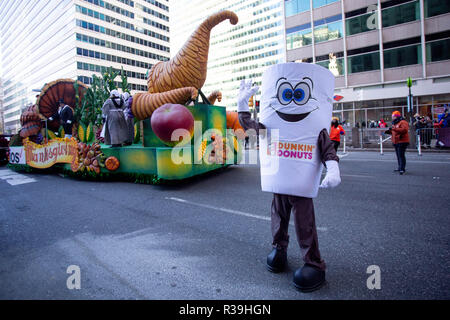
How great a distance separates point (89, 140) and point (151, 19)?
7517 centimetres

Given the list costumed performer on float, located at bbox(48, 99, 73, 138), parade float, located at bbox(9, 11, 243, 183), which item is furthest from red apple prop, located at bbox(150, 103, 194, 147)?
costumed performer on float, located at bbox(48, 99, 73, 138)

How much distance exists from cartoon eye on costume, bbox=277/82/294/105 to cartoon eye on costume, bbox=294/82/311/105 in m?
0.05

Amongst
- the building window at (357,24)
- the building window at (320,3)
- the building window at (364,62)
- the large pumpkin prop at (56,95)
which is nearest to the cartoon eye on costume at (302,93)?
the large pumpkin prop at (56,95)

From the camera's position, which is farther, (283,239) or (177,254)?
(177,254)

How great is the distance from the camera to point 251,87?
282cm

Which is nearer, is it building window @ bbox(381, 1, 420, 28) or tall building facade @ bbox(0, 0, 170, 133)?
building window @ bbox(381, 1, 420, 28)

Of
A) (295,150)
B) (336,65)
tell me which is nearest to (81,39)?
(336,65)

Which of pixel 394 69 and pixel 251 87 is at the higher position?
pixel 394 69

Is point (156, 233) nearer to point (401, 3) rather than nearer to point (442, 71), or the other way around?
point (442, 71)

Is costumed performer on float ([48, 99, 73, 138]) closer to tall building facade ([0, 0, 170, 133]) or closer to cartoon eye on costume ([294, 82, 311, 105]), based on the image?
cartoon eye on costume ([294, 82, 311, 105])

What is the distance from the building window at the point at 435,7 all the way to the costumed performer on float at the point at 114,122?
87.9 feet

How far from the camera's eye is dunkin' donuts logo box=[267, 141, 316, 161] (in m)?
2.48

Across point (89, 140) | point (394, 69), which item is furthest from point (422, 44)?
point (89, 140)

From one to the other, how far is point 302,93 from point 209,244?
2.03 meters
